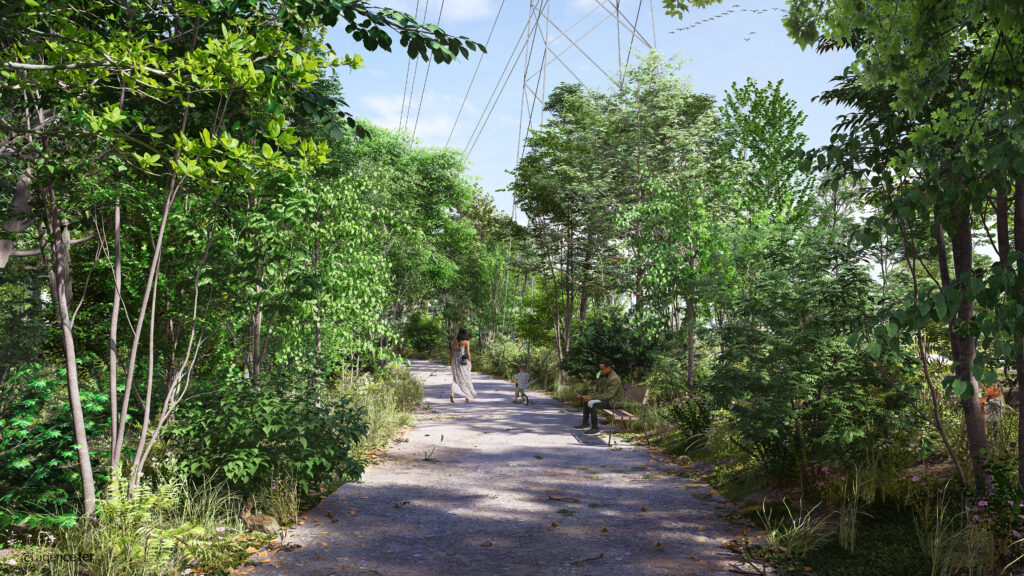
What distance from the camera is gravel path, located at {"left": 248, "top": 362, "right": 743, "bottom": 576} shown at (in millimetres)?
4316

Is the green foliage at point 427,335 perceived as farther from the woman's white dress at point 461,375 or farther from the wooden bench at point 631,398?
the wooden bench at point 631,398

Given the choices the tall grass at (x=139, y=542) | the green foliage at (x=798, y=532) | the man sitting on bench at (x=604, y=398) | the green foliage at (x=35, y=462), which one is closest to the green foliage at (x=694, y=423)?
the man sitting on bench at (x=604, y=398)

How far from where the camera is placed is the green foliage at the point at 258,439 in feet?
16.1

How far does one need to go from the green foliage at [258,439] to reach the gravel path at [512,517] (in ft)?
1.78

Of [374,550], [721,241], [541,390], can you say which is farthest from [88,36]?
[541,390]

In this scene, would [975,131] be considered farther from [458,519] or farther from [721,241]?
[721,241]

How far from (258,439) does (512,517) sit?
241 cm

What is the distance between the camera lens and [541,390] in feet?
58.2

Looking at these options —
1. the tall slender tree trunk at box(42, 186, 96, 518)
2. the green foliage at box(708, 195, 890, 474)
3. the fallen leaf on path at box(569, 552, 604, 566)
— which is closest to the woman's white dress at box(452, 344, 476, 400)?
the green foliage at box(708, 195, 890, 474)

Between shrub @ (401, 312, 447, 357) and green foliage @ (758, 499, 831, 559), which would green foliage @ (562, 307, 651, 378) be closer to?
green foliage @ (758, 499, 831, 559)

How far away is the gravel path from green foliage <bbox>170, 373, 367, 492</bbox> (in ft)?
1.78

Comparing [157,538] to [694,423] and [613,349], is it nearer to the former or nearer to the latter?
[694,423]

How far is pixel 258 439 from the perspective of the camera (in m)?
4.98

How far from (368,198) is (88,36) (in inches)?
364
